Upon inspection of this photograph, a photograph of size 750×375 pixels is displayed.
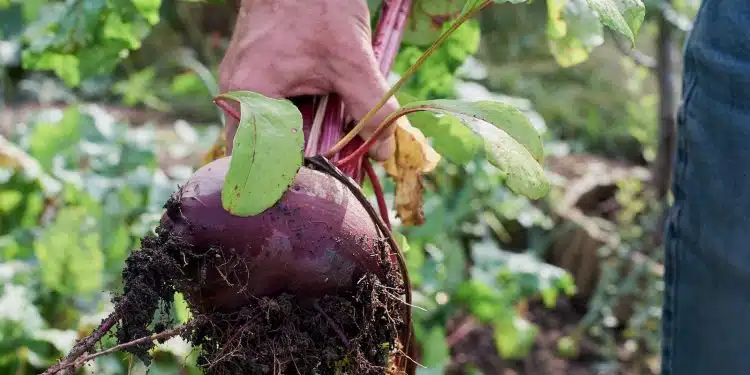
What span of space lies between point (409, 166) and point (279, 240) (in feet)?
1.04

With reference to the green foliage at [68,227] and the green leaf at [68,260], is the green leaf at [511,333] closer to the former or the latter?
the green foliage at [68,227]

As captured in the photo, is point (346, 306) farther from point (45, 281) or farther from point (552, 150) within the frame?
point (552, 150)

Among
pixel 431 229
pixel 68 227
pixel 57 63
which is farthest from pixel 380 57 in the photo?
pixel 68 227

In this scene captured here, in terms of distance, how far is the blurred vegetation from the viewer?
1622 mm

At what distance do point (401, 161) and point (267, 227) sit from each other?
31 centimetres

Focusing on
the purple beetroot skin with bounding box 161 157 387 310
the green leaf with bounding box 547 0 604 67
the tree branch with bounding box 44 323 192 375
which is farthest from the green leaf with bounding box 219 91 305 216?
the green leaf with bounding box 547 0 604 67

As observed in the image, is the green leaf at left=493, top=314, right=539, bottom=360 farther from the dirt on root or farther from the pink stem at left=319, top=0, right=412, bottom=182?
the dirt on root

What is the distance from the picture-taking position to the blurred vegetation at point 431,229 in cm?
162

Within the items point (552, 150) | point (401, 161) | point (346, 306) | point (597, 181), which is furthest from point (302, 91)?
point (597, 181)

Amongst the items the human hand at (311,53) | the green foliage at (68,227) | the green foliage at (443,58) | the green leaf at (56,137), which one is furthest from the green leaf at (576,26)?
the green leaf at (56,137)

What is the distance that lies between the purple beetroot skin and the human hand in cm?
14

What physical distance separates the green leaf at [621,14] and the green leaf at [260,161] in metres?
0.39

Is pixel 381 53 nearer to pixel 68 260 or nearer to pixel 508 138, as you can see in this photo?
pixel 508 138

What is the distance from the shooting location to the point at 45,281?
2.10m
